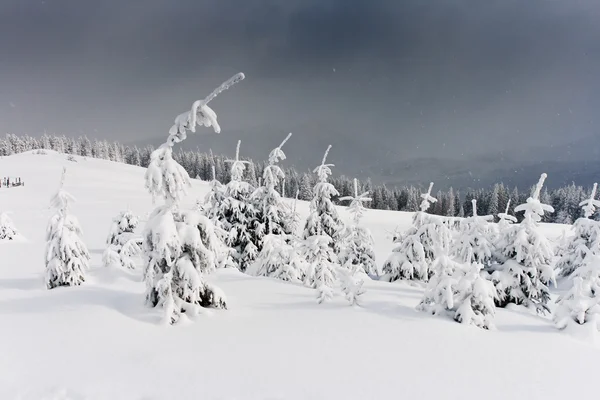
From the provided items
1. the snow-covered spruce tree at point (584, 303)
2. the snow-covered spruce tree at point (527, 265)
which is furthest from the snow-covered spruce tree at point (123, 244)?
the snow-covered spruce tree at point (584, 303)

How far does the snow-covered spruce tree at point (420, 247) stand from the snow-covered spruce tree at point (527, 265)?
2883 millimetres

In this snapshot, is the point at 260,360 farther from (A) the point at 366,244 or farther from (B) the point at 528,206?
(A) the point at 366,244

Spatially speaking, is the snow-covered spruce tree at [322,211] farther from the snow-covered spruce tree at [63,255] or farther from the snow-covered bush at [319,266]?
the snow-covered spruce tree at [63,255]

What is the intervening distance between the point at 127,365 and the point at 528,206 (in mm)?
13716

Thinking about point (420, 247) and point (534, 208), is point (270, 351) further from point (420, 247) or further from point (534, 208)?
point (534, 208)

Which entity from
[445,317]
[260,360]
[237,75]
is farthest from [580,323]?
[237,75]

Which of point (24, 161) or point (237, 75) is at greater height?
point (24, 161)

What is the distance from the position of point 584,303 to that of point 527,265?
2990 millimetres

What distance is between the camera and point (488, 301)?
9117 millimetres

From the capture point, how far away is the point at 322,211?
1875 cm

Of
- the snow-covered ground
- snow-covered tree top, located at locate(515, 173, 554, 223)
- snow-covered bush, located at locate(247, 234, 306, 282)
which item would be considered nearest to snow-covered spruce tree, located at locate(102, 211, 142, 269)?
the snow-covered ground

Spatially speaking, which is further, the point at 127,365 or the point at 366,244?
the point at 366,244

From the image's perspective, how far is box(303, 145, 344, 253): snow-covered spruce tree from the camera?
17625 millimetres

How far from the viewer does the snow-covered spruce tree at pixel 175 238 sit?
788cm
